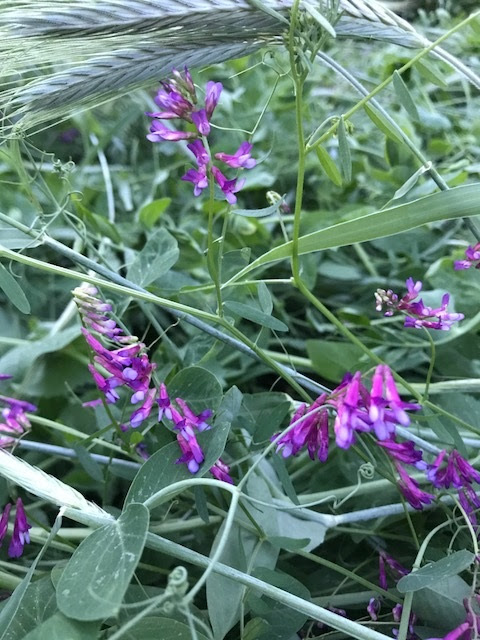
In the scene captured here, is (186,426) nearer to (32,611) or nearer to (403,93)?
(32,611)

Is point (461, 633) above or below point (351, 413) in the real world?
below

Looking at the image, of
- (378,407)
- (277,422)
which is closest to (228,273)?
(277,422)

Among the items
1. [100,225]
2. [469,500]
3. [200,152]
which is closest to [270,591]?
[469,500]

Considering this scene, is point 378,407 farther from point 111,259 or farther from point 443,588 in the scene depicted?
point 111,259

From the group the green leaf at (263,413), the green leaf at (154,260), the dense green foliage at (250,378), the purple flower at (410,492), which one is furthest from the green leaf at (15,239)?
the purple flower at (410,492)

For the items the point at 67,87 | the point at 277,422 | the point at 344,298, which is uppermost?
the point at 67,87
